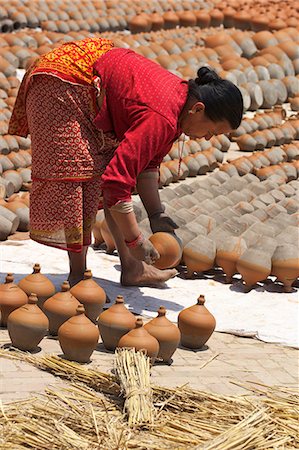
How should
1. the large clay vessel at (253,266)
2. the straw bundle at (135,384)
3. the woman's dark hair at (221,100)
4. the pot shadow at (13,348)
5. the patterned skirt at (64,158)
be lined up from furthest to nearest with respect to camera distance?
the large clay vessel at (253,266) < the patterned skirt at (64,158) < the woman's dark hair at (221,100) < the pot shadow at (13,348) < the straw bundle at (135,384)

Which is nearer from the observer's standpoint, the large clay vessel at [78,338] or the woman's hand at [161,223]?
the large clay vessel at [78,338]

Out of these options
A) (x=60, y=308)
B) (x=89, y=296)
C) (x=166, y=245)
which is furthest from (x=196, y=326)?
(x=166, y=245)

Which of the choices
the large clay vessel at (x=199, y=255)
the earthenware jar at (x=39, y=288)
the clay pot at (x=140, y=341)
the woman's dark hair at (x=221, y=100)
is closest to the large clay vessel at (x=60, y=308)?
the earthenware jar at (x=39, y=288)

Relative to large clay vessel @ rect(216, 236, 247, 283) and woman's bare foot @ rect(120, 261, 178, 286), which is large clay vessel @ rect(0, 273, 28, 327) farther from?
large clay vessel @ rect(216, 236, 247, 283)

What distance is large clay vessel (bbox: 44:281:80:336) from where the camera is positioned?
476cm

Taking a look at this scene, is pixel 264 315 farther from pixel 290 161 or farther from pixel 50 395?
pixel 290 161

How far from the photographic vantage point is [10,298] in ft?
15.8

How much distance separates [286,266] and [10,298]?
1955 mm

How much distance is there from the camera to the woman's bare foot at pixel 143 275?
18.8ft

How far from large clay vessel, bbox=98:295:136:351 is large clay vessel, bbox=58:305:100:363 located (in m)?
0.13

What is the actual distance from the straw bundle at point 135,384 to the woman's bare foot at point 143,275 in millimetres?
1352

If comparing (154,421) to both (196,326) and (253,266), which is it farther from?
(253,266)

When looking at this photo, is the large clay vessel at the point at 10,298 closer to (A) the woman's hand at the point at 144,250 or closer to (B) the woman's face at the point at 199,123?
(A) the woman's hand at the point at 144,250

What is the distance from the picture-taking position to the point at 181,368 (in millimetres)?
4629
